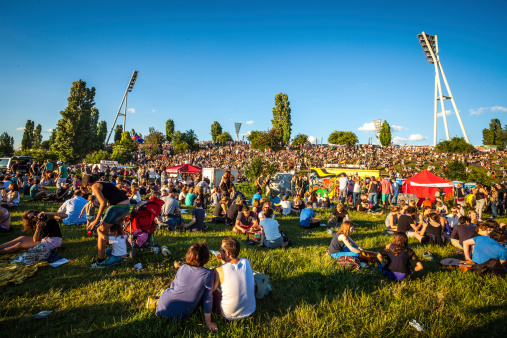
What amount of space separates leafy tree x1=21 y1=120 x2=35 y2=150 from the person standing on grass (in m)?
92.6

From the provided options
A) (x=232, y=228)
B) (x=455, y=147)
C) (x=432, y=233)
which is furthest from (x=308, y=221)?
(x=455, y=147)

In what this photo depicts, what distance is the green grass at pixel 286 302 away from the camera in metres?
3.15

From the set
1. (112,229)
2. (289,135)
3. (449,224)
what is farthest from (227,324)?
(289,135)

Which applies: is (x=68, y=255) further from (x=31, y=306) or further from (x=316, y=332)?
(x=316, y=332)

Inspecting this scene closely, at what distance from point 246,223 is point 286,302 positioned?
4.16 m

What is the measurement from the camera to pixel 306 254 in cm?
596

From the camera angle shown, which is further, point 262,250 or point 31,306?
point 262,250

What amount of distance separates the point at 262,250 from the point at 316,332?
3213mm

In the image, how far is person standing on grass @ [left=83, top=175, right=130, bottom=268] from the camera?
15.6 ft

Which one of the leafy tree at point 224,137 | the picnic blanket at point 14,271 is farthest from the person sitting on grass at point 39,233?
the leafy tree at point 224,137

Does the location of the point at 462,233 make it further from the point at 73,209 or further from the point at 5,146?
the point at 5,146

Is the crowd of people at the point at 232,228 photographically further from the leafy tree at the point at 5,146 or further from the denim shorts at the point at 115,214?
the leafy tree at the point at 5,146

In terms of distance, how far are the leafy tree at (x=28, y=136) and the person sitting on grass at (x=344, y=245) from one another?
313ft

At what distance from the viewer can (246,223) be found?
7.96 metres
